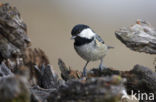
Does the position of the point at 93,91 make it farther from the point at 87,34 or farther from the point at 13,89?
the point at 87,34

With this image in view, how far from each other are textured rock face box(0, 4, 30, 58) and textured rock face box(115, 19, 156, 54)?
41 centimetres

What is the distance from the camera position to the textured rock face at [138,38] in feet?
4.17

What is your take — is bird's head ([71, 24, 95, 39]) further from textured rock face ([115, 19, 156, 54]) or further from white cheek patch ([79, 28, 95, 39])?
textured rock face ([115, 19, 156, 54])

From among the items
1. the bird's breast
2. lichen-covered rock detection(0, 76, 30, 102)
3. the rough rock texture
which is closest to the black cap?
the bird's breast

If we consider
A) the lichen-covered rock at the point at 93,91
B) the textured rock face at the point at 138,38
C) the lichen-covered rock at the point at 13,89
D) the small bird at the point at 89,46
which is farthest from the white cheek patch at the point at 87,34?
the lichen-covered rock at the point at 13,89

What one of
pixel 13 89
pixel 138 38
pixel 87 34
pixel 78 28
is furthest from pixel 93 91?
pixel 87 34

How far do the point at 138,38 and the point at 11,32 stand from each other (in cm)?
54

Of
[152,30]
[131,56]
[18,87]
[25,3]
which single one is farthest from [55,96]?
[25,3]

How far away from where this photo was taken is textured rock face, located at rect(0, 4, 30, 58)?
1268mm

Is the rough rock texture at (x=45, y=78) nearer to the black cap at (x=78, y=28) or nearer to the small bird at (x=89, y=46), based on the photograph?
the black cap at (x=78, y=28)

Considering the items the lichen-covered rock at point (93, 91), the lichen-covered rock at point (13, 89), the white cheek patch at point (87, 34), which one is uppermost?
the white cheek patch at point (87, 34)

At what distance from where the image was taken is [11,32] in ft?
4.20

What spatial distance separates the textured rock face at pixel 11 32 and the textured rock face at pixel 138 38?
413 mm

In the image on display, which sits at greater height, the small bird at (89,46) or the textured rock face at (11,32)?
the textured rock face at (11,32)
